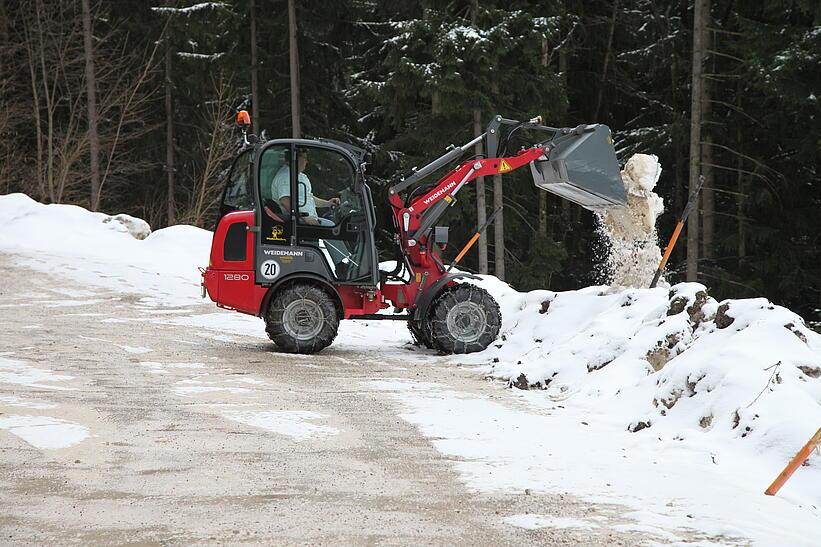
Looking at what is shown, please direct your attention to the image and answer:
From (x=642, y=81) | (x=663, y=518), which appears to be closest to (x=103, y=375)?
(x=663, y=518)

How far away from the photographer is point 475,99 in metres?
22.1

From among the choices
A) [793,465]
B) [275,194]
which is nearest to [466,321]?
[275,194]

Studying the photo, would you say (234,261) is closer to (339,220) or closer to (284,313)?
(284,313)

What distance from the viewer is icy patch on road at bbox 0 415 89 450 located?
6.07 meters

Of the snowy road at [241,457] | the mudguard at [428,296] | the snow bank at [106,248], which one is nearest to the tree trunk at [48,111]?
the snow bank at [106,248]

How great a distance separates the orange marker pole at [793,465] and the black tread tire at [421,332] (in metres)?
6.06

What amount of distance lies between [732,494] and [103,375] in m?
5.78

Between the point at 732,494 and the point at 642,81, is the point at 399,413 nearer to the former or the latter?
the point at 732,494

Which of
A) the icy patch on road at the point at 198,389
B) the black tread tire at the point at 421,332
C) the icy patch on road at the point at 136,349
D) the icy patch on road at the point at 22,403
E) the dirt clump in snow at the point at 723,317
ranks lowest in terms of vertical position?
the icy patch on road at the point at 198,389

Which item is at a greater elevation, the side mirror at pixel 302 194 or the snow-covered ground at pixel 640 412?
the side mirror at pixel 302 194

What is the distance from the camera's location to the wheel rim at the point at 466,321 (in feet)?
35.8

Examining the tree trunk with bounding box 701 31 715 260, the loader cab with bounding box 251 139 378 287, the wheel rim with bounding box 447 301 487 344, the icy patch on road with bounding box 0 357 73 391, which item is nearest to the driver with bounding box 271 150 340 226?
the loader cab with bounding box 251 139 378 287

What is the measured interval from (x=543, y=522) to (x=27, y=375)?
5.65 metres

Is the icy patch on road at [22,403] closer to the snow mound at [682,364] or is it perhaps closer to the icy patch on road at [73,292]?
the snow mound at [682,364]
